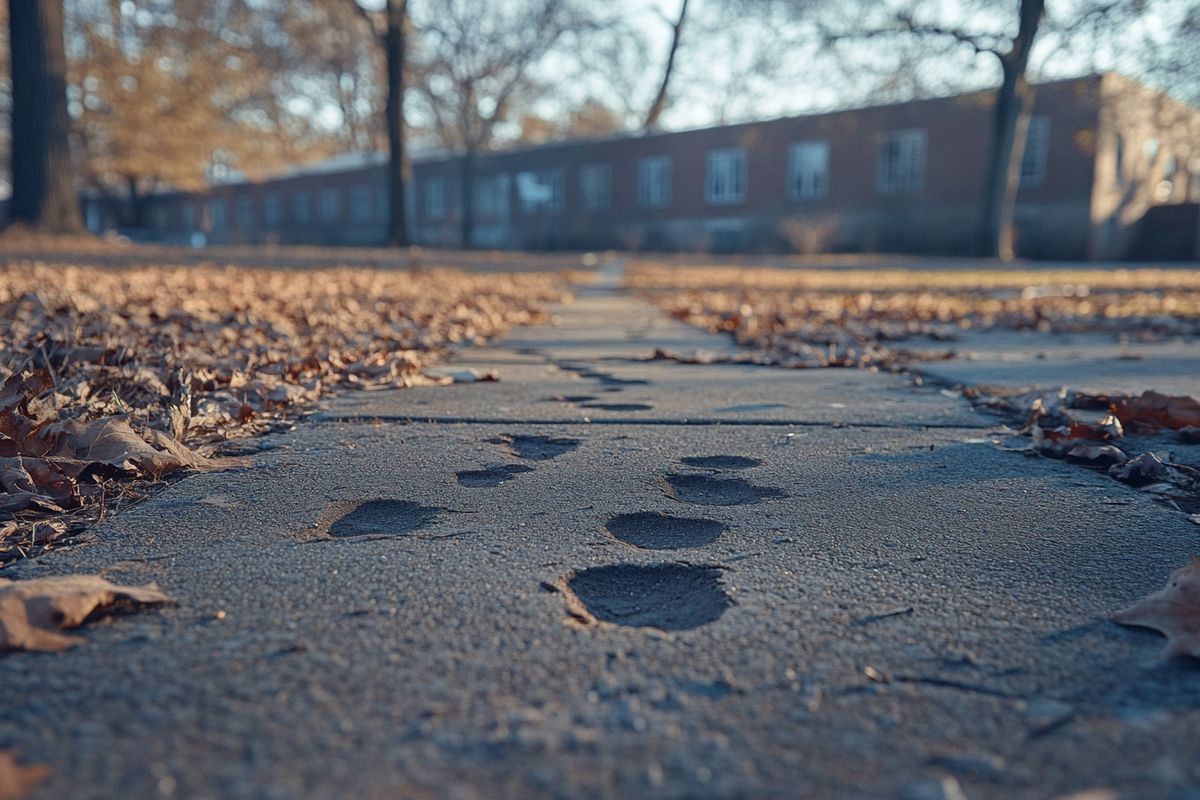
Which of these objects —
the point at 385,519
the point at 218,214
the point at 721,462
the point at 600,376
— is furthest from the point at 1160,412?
the point at 218,214

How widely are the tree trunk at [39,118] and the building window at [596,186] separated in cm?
2809

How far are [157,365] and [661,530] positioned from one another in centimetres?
213

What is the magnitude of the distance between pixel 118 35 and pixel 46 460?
21960 mm

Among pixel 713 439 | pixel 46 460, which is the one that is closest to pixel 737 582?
pixel 713 439

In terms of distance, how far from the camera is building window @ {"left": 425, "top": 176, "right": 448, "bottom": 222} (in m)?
46.2

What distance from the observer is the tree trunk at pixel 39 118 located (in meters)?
11.0

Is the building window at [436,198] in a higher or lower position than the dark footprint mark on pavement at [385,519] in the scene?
higher

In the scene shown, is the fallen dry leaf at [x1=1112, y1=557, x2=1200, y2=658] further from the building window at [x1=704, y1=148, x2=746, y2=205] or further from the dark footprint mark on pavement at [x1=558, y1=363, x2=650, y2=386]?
the building window at [x1=704, y1=148, x2=746, y2=205]

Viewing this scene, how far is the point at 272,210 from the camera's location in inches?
2308

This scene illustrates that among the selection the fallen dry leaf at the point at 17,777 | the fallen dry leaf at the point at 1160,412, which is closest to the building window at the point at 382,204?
the fallen dry leaf at the point at 1160,412

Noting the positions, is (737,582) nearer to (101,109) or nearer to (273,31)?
(273,31)

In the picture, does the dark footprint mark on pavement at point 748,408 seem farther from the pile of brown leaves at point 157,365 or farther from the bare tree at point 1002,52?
the bare tree at point 1002,52

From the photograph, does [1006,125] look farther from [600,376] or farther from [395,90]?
[600,376]

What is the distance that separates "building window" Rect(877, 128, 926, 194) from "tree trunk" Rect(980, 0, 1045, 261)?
5889mm
